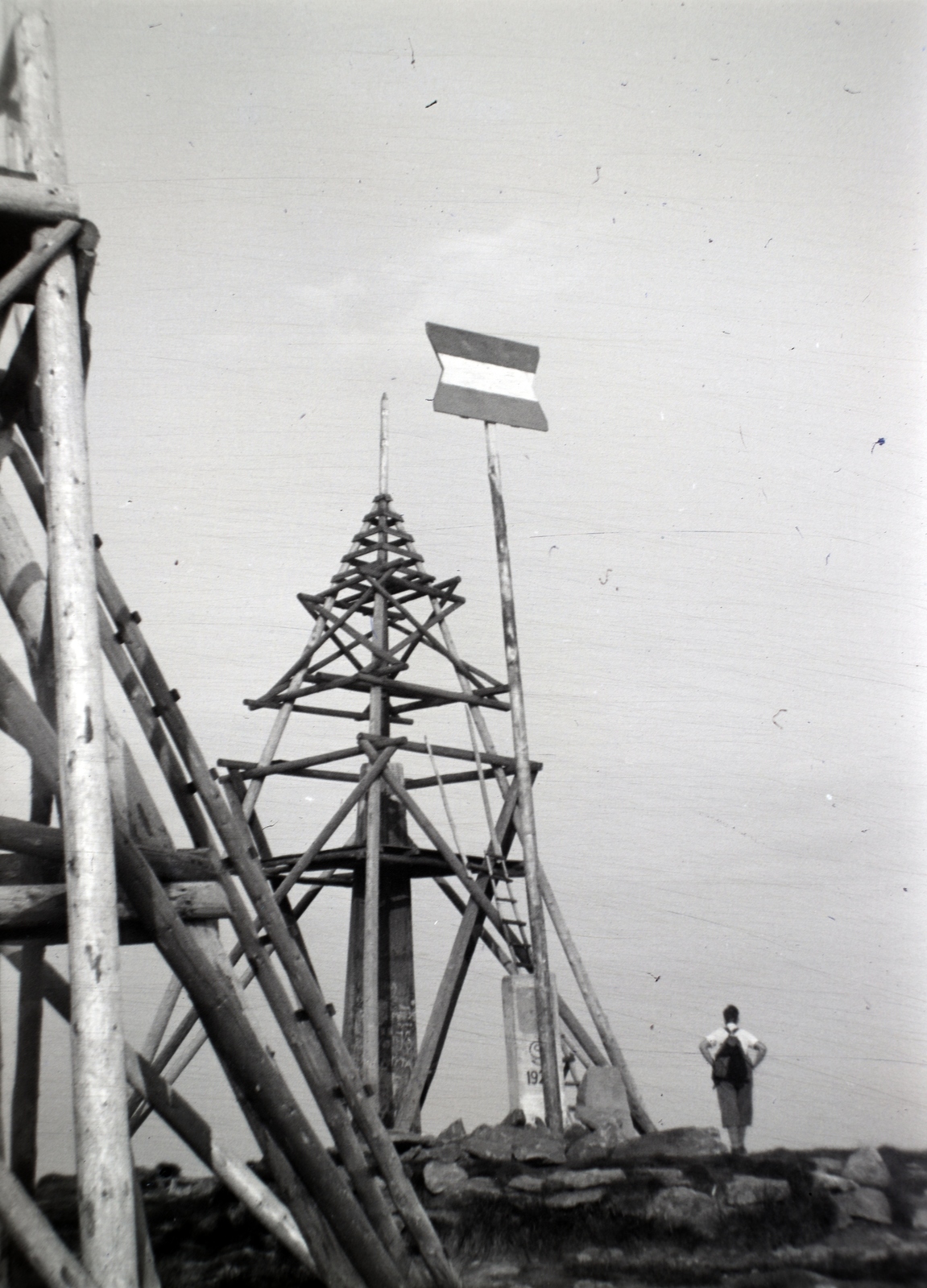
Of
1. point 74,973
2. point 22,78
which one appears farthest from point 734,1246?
point 22,78

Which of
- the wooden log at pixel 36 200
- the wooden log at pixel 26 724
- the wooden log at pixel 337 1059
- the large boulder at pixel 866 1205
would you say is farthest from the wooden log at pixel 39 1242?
the large boulder at pixel 866 1205

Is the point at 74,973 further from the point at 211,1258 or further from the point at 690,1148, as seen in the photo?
the point at 690,1148

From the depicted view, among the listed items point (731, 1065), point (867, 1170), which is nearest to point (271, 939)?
point (867, 1170)

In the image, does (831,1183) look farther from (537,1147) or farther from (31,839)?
(31,839)

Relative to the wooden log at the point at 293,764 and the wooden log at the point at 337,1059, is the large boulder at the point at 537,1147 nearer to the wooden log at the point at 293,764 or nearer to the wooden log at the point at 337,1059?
the wooden log at the point at 337,1059

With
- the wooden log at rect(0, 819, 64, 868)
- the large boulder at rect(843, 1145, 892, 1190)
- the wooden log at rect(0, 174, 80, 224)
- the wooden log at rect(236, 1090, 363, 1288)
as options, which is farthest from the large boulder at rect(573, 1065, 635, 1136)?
the wooden log at rect(0, 174, 80, 224)

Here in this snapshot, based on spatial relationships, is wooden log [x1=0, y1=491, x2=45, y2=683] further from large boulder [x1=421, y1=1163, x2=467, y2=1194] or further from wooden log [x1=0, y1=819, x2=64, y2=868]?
large boulder [x1=421, y1=1163, x2=467, y2=1194]
